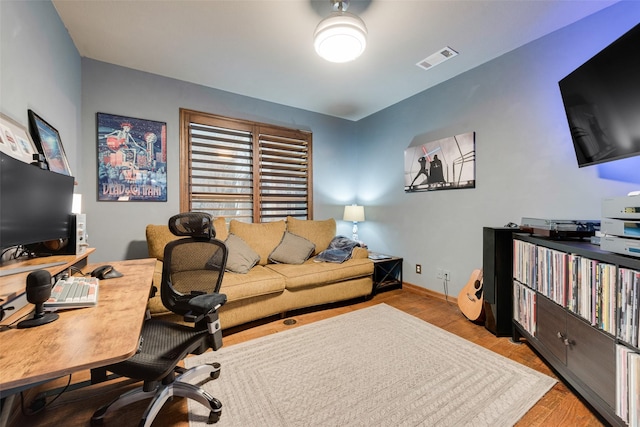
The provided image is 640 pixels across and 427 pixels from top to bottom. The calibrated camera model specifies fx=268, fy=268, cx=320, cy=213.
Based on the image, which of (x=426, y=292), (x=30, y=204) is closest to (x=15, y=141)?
(x=30, y=204)

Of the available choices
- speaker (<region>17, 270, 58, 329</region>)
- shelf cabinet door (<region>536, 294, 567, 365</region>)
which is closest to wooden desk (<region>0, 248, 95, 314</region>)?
speaker (<region>17, 270, 58, 329</region>)

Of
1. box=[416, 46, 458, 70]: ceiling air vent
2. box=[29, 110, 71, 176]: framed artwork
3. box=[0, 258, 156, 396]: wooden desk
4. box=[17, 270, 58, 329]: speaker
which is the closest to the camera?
box=[0, 258, 156, 396]: wooden desk

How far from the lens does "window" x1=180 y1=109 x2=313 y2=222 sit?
3.24 meters

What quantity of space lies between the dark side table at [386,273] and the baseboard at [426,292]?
116 millimetres

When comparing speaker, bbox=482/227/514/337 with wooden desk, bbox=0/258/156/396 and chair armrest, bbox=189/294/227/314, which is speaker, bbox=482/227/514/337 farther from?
wooden desk, bbox=0/258/156/396

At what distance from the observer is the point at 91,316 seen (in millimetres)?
1081

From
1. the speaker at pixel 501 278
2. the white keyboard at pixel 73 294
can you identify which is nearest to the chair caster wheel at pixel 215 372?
the white keyboard at pixel 73 294

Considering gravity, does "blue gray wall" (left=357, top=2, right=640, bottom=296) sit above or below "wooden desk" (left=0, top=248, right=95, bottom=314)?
above

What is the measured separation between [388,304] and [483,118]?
2.29 meters

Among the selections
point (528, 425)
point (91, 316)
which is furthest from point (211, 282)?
point (528, 425)

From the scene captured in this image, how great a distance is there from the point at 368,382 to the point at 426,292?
1.97 meters

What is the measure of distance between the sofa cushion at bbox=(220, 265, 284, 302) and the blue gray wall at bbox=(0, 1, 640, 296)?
1.25 m

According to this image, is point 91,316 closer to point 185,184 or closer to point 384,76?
point 185,184

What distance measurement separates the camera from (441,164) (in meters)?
3.22
